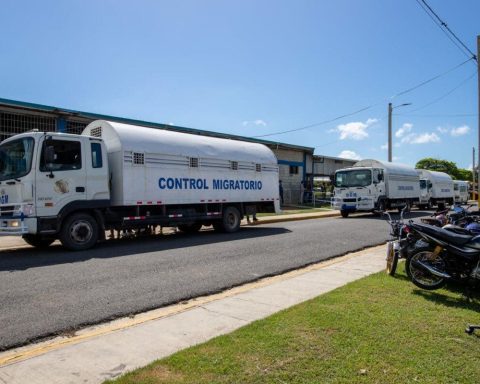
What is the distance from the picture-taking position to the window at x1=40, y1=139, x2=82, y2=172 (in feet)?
34.9

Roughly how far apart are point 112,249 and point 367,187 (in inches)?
605

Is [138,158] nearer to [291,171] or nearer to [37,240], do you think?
[37,240]

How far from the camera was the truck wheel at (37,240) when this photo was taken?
11695 millimetres

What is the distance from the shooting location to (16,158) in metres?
10.8

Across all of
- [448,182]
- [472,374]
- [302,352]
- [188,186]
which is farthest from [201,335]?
[448,182]

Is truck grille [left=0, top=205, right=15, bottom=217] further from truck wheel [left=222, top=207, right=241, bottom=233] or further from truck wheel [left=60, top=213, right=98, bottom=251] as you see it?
truck wheel [left=222, top=207, right=241, bottom=233]

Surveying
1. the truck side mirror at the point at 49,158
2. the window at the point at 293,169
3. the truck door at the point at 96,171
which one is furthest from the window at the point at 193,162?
the window at the point at 293,169

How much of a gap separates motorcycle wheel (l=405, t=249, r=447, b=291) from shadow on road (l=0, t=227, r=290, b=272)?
21.1 ft

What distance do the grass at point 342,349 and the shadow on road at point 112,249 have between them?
602cm

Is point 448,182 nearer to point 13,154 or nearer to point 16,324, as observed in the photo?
point 13,154

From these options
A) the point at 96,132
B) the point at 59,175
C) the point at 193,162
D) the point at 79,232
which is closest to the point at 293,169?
the point at 193,162

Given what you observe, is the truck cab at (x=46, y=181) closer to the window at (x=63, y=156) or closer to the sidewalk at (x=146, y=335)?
the window at (x=63, y=156)

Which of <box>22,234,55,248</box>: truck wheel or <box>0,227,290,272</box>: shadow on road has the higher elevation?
<box>22,234,55,248</box>: truck wheel

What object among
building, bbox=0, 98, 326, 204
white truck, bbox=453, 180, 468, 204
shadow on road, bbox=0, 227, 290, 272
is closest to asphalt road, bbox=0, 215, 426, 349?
shadow on road, bbox=0, 227, 290, 272
